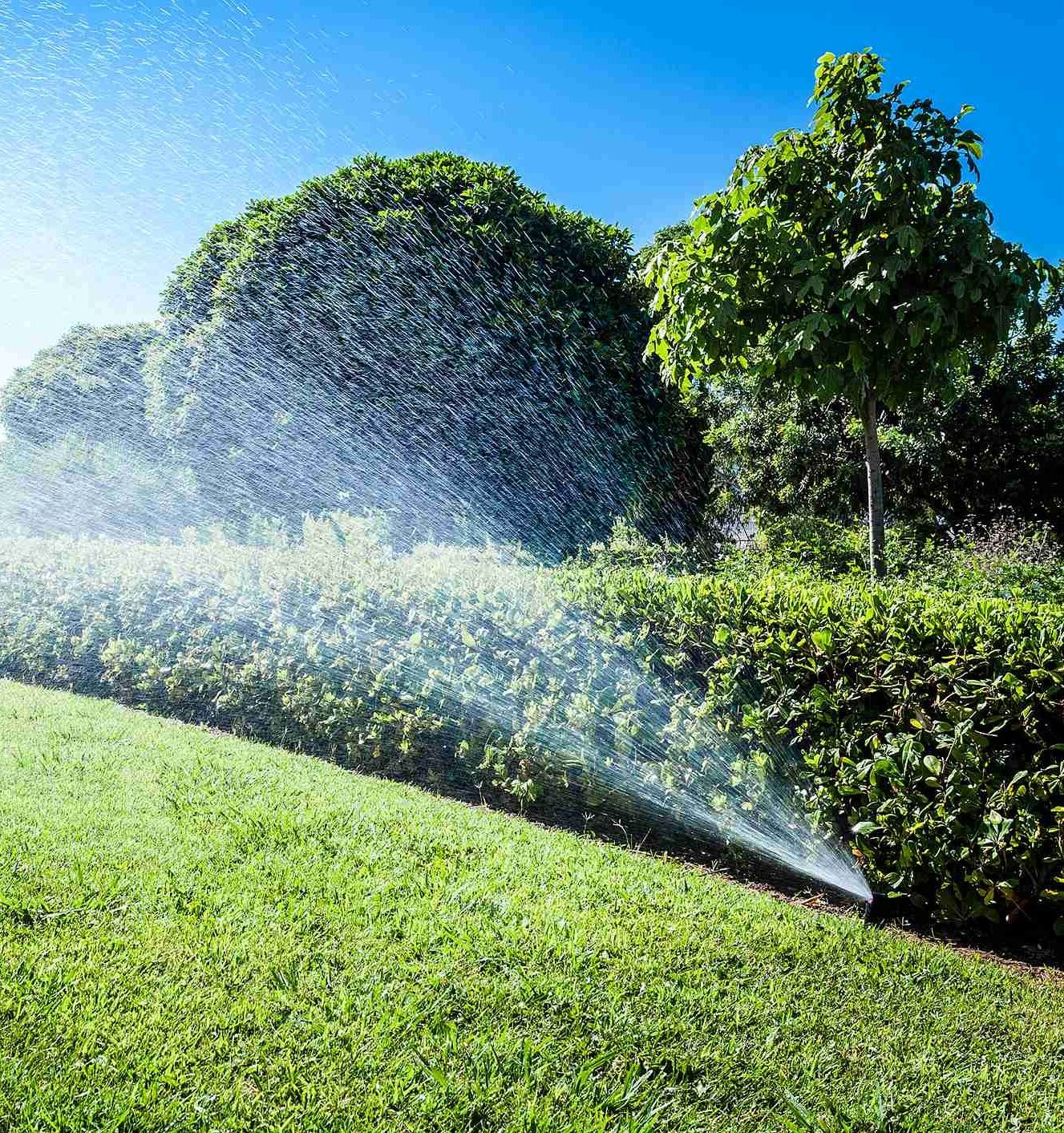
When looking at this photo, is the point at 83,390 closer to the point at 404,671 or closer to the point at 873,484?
the point at 404,671

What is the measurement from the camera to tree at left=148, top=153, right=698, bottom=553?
8.43 m

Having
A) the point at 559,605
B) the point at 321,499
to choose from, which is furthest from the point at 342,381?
the point at 559,605

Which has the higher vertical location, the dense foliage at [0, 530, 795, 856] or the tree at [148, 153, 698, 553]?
the tree at [148, 153, 698, 553]

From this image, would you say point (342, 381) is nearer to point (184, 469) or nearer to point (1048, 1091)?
point (184, 469)

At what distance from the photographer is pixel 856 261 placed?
14.5 ft

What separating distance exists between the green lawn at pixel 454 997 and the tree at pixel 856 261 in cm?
277

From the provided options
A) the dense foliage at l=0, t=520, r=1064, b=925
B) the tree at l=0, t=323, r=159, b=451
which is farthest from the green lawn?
the tree at l=0, t=323, r=159, b=451

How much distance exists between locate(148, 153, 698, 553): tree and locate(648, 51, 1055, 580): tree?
344 centimetres

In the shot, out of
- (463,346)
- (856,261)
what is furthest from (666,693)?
(463,346)

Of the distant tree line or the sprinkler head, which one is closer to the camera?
the sprinkler head

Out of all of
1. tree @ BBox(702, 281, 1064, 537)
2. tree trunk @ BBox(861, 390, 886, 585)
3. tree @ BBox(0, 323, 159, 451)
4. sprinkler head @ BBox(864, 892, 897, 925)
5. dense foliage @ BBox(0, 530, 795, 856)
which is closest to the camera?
sprinkler head @ BBox(864, 892, 897, 925)

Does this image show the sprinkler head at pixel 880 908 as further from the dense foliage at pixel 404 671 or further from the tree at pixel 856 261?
the tree at pixel 856 261

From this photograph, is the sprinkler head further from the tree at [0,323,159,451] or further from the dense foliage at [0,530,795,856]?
the tree at [0,323,159,451]

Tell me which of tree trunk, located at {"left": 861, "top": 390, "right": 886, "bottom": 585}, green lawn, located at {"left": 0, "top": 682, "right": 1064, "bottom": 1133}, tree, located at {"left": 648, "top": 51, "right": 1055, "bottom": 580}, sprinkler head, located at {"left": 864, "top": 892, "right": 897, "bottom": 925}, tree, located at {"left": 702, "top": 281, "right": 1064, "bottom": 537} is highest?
tree, located at {"left": 702, "top": 281, "right": 1064, "bottom": 537}
